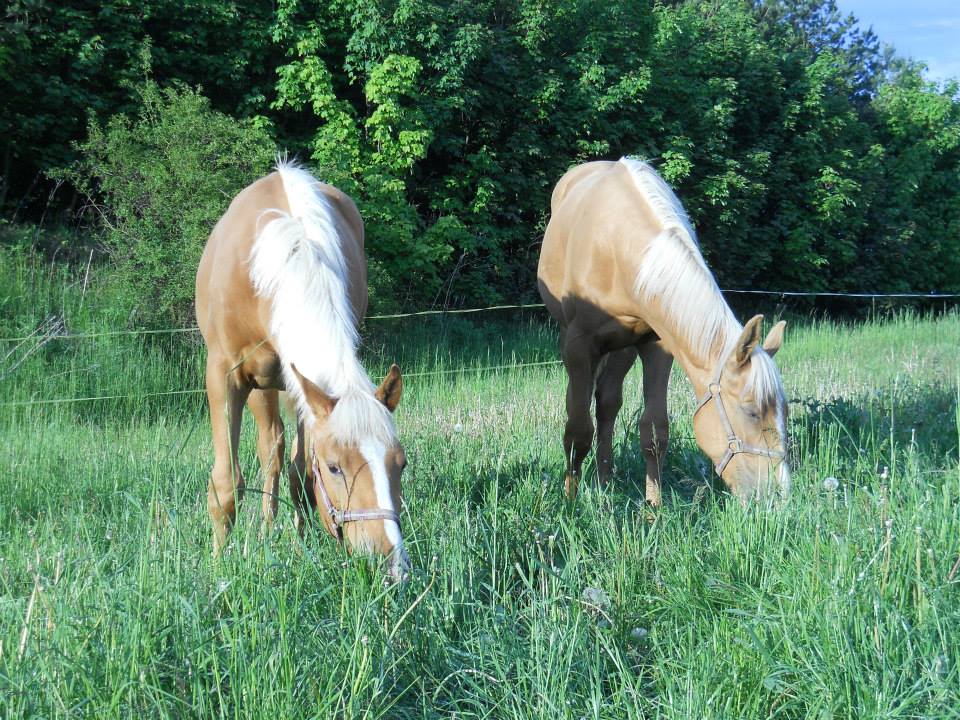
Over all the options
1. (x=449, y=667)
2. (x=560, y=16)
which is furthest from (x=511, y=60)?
(x=449, y=667)

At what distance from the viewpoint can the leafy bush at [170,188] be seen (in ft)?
29.0

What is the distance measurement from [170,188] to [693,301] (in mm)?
6825

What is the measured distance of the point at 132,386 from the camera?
7539mm

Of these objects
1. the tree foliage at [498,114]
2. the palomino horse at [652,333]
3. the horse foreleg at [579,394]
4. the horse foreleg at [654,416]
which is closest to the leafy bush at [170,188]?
the tree foliage at [498,114]

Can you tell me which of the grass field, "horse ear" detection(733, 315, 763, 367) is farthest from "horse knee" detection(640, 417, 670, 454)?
"horse ear" detection(733, 315, 763, 367)

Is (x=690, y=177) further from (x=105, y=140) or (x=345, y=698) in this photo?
(x=345, y=698)

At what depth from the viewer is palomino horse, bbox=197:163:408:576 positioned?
9.56ft

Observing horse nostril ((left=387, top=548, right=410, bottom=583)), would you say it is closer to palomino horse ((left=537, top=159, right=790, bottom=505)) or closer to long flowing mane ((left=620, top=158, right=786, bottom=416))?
palomino horse ((left=537, top=159, right=790, bottom=505))

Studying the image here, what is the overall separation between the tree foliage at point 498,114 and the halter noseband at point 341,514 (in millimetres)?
6858

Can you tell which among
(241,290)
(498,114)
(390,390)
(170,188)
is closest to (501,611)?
(390,390)

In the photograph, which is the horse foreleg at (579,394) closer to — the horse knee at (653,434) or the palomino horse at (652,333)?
the palomino horse at (652,333)

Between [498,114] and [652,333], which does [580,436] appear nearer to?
[652,333]

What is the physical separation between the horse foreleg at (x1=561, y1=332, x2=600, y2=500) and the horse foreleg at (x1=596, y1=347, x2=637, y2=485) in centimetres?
25

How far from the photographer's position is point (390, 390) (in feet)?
10.5
